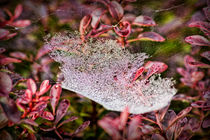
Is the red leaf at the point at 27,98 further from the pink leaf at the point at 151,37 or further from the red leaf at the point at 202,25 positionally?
the red leaf at the point at 202,25

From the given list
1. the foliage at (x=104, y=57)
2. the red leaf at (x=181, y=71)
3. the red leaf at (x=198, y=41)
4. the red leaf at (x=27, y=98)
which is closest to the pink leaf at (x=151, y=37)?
the foliage at (x=104, y=57)

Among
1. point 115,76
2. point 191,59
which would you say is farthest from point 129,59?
point 191,59

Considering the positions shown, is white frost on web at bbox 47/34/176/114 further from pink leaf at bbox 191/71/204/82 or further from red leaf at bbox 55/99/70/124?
pink leaf at bbox 191/71/204/82

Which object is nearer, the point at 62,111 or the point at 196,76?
the point at 62,111

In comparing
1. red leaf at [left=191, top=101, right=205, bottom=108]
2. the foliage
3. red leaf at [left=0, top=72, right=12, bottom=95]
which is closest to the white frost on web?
the foliage

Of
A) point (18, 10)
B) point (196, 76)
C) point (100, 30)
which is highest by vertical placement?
point (18, 10)

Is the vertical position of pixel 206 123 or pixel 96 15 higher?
pixel 96 15

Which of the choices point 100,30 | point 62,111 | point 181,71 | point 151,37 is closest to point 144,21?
point 151,37

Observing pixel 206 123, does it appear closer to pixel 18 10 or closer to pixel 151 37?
pixel 151 37
